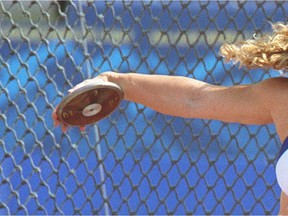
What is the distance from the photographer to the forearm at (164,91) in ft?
9.25

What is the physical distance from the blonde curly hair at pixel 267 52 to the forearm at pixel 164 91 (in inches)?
6.7

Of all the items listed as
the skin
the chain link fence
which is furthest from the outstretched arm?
the chain link fence

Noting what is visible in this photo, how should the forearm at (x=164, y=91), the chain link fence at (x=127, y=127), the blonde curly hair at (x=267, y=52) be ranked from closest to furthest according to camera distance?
the blonde curly hair at (x=267, y=52), the forearm at (x=164, y=91), the chain link fence at (x=127, y=127)

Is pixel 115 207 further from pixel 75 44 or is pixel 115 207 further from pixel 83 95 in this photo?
pixel 83 95

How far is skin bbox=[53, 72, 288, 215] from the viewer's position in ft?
8.79

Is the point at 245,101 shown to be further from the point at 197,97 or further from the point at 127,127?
the point at 127,127

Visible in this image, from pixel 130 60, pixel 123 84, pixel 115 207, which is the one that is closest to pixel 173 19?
pixel 130 60

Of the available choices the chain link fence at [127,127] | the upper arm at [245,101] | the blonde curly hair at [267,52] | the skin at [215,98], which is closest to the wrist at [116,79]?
the skin at [215,98]

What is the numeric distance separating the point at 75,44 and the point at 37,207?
85 cm

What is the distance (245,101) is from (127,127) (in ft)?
6.34

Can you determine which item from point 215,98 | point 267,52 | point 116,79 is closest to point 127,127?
point 116,79

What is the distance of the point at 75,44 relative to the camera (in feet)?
15.2

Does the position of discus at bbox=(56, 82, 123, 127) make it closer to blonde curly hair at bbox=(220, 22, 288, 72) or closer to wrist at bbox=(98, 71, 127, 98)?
wrist at bbox=(98, 71, 127, 98)

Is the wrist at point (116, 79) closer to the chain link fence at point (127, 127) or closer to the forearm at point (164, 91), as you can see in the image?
the forearm at point (164, 91)
